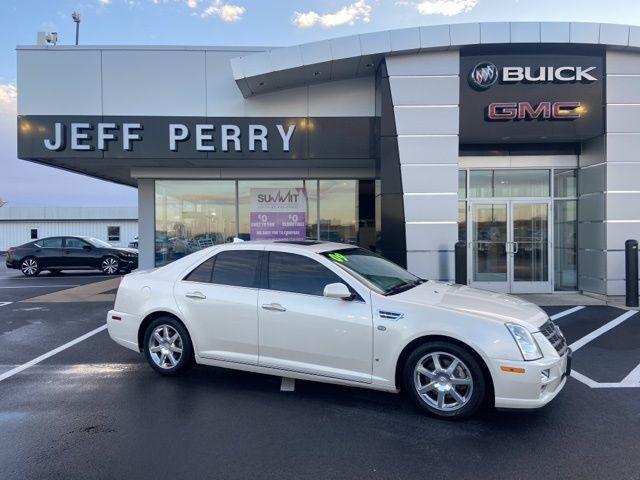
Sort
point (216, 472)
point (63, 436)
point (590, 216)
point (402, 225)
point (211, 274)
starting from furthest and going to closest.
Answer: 1. point (590, 216)
2. point (402, 225)
3. point (211, 274)
4. point (63, 436)
5. point (216, 472)

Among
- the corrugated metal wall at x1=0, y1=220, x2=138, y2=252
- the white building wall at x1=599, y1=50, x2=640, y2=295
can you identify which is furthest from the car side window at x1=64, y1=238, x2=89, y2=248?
the corrugated metal wall at x1=0, y1=220, x2=138, y2=252

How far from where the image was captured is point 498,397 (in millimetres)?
3725

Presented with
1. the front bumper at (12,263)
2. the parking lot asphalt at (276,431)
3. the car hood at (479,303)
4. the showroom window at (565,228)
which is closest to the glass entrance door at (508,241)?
the showroom window at (565,228)

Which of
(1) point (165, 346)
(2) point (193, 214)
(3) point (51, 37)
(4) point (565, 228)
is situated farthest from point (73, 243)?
(4) point (565, 228)

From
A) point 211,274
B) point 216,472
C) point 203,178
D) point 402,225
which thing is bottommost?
point 216,472

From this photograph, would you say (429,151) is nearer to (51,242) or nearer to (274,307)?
(274,307)

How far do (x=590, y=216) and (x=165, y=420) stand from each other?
994 centimetres

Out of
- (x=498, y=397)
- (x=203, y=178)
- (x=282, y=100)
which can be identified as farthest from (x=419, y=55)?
(x=498, y=397)

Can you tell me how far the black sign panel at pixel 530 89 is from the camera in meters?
9.63

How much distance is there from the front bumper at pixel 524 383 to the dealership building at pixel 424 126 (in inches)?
229

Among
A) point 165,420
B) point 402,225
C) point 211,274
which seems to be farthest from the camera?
point 402,225

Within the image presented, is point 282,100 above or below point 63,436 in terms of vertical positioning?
above

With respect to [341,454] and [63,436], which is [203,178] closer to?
[63,436]

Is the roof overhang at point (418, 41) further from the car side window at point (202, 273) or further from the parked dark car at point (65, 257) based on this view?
the parked dark car at point (65, 257)
